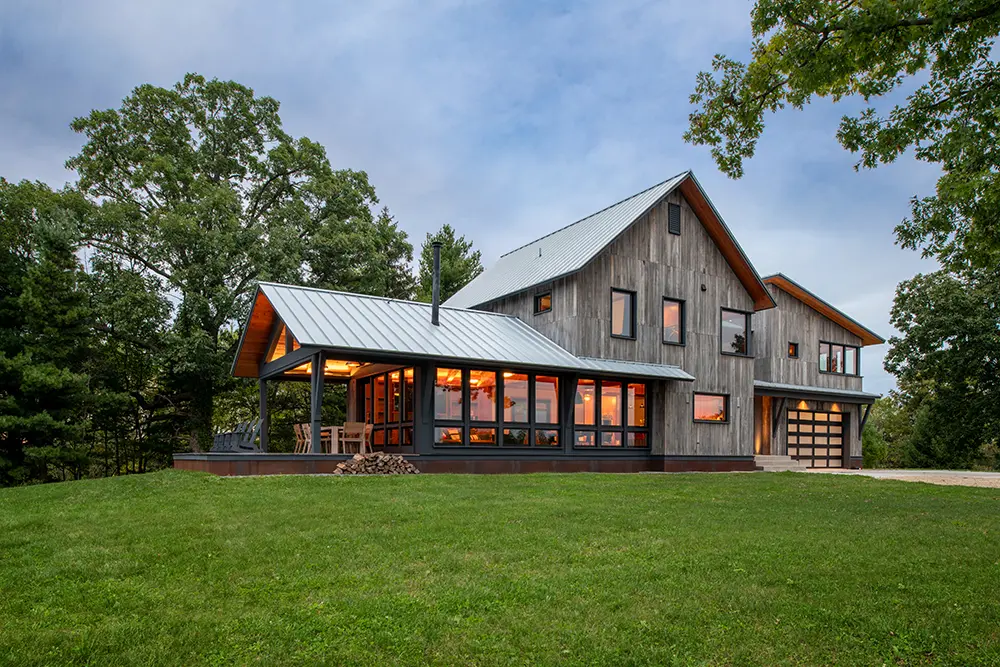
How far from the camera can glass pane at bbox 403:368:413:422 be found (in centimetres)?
1781

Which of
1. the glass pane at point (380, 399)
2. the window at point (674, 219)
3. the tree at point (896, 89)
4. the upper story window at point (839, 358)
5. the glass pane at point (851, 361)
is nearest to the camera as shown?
the tree at point (896, 89)

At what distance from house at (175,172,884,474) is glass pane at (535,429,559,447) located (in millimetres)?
38

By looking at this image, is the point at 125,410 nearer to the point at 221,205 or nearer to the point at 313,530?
the point at 221,205

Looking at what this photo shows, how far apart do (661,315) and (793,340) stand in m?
8.69

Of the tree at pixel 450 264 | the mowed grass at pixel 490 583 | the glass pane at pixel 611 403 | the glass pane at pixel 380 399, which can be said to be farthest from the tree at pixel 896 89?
the tree at pixel 450 264

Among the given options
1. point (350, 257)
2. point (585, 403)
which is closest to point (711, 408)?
point (585, 403)

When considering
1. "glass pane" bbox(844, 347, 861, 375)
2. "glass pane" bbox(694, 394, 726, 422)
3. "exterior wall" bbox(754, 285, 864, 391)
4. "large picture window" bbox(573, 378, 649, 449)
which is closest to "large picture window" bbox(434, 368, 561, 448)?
"large picture window" bbox(573, 378, 649, 449)

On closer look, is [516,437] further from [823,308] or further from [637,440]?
[823,308]

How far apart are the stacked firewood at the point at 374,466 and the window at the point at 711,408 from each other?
9487 mm

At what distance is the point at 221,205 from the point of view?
24109 millimetres

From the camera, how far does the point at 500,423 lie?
1755 cm

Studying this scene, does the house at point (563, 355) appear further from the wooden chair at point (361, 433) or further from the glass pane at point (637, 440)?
the wooden chair at point (361, 433)

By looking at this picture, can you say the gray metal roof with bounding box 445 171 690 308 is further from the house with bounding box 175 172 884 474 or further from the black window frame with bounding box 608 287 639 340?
the black window frame with bounding box 608 287 639 340

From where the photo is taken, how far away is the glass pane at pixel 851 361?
92.5ft
